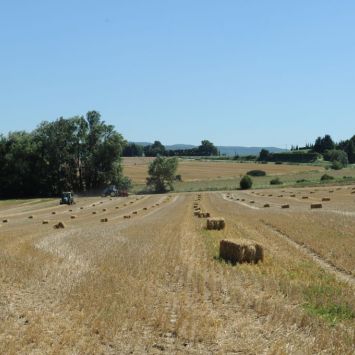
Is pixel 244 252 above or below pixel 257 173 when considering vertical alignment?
above

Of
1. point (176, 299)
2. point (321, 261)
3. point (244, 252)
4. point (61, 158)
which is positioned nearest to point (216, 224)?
point (244, 252)

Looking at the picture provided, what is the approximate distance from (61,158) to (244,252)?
82.7 meters

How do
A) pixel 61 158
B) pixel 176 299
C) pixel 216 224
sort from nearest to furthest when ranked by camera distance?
pixel 176 299, pixel 216 224, pixel 61 158

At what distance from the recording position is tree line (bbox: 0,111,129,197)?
92.6 metres

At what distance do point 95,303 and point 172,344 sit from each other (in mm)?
2634

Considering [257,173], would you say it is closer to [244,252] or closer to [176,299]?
[244,252]

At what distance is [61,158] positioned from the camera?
95188 millimetres

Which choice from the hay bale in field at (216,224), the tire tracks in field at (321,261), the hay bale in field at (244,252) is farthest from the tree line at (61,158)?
the hay bale in field at (244,252)

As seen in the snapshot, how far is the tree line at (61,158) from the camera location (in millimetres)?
92625

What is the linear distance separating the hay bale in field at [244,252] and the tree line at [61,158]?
3149 inches

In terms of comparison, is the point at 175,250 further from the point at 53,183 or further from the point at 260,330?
the point at 53,183

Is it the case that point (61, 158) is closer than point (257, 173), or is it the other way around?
point (61, 158)

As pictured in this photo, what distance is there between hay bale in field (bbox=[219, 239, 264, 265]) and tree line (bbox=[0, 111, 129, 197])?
7998 centimetres

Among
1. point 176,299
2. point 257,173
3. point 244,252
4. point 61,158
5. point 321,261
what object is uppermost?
point 61,158
